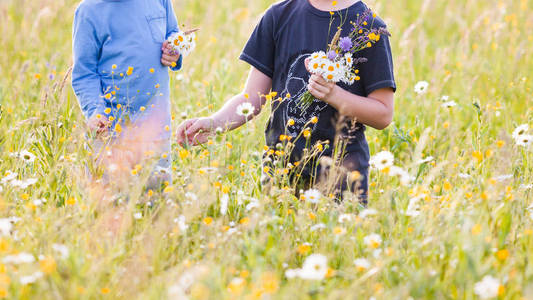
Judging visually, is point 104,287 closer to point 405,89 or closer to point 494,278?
point 494,278

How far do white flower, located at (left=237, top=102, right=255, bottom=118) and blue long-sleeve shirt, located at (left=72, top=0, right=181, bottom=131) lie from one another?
37 cm

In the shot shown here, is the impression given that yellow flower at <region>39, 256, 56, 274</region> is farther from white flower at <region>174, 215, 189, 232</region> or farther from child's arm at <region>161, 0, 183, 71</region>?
child's arm at <region>161, 0, 183, 71</region>

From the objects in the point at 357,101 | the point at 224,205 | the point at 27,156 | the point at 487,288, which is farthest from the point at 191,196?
the point at 487,288

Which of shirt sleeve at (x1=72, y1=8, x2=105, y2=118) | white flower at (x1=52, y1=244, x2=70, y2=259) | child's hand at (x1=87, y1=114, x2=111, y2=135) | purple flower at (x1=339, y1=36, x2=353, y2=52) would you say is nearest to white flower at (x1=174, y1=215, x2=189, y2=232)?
white flower at (x1=52, y1=244, x2=70, y2=259)

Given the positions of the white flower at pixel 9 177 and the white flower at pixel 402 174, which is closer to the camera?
the white flower at pixel 402 174

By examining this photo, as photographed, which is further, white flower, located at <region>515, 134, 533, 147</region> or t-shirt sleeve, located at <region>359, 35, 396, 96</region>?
white flower, located at <region>515, 134, 533, 147</region>

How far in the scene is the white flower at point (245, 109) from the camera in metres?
2.65

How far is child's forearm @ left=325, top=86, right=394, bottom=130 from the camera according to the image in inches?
94.9

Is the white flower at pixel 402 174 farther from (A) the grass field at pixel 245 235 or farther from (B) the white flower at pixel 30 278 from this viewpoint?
(B) the white flower at pixel 30 278

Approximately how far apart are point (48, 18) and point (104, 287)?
4.16 metres

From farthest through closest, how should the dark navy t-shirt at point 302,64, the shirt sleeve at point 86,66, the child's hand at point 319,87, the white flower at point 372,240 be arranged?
1. the shirt sleeve at point 86,66
2. the dark navy t-shirt at point 302,64
3. the child's hand at point 319,87
4. the white flower at point 372,240

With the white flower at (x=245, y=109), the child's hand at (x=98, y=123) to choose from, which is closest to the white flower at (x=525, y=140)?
the white flower at (x=245, y=109)

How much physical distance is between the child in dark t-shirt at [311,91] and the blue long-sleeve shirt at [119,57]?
0.30m

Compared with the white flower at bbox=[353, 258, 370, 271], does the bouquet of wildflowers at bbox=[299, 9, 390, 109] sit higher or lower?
higher
